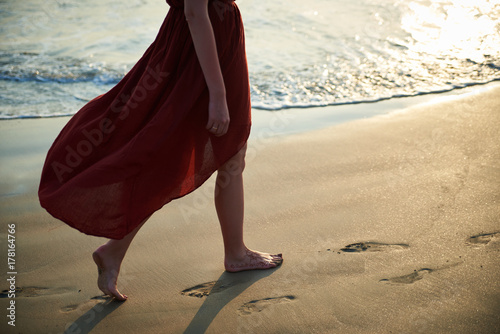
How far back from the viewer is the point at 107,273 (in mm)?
1887

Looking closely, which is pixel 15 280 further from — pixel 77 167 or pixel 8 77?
pixel 8 77

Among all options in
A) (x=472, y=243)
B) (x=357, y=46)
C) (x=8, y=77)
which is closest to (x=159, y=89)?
(x=472, y=243)

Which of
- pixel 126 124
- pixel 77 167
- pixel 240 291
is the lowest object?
pixel 240 291

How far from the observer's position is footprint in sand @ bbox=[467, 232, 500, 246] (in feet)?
7.14

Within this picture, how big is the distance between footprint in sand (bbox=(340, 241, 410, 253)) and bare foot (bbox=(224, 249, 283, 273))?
0.33 meters

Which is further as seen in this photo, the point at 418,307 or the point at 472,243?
the point at 472,243

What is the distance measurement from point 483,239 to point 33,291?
6.46 feet

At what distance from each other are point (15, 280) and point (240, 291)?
0.95 meters

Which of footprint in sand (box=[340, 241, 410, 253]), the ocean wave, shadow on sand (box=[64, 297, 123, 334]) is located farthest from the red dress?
the ocean wave

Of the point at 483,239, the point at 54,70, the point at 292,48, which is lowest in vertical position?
the point at 483,239

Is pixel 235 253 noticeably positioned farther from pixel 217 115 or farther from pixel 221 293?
pixel 217 115

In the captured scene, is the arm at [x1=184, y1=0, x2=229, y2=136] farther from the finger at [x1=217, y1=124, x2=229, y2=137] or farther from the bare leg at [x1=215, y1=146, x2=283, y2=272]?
the bare leg at [x1=215, y1=146, x2=283, y2=272]

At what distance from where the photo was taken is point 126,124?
177 centimetres

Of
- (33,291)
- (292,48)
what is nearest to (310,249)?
(33,291)
